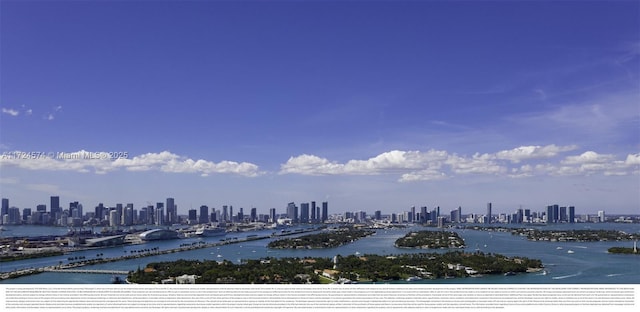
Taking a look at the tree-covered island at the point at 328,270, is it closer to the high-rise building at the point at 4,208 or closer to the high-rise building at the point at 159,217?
the high-rise building at the point at 4,208

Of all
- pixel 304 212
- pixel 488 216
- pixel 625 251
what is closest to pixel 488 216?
pixel 488 216

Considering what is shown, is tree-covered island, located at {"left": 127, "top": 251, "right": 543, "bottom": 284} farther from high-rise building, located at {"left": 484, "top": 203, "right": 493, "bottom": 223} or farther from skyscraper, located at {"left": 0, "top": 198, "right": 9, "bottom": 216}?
high-rise building, located at {"left": 484, "top": 203, "right": 493, "bottom": 223}

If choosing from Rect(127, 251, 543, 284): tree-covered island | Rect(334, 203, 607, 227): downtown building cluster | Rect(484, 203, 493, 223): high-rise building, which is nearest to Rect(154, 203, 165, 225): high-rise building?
Rect(334, 203, 607, 227): downtown building cluster

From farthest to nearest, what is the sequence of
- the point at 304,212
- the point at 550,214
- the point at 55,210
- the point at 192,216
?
the point at 550,214, the point at 304,212, the point at 192,216, the point at 55,210

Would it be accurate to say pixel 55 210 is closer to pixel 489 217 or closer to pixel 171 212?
pixel 171 212

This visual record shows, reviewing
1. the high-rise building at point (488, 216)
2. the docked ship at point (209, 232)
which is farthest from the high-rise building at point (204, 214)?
the high-rise building at point (488, 216)

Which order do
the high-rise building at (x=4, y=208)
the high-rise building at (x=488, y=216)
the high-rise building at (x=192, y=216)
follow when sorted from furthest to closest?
1. the high-rise building at (x=488, y=216)
2. the high-rise building at (x=192, y=216)
3. the high-rise building at (x=4, y=208)

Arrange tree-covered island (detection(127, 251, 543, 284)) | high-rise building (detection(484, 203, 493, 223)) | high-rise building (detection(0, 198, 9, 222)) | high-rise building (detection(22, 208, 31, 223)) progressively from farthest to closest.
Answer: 1. high-rise building (detection(484, 203, 493, 223))
2. high-rise building (detection(22, 208, 31, 223))
3. high-rise building (detection(0, 198, 9, 222))
4. tree-covered island (detection(127, 251, 543, 284))
